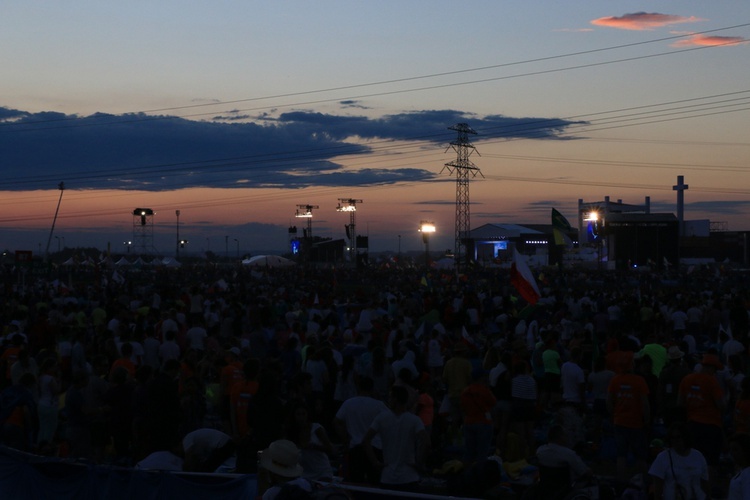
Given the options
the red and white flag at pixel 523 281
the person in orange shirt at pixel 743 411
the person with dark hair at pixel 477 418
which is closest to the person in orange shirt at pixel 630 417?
the person in orange shirt at pixel 743 411

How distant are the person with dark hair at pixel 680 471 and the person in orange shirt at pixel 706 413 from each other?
2.30 meters

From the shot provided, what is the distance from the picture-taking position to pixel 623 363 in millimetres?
10078

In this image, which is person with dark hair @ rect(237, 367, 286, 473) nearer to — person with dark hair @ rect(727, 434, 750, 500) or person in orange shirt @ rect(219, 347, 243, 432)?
person in orange shirt @ rect(219, 347, 243, 432)

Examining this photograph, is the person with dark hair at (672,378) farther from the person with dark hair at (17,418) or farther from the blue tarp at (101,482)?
the person with dark hair at (17,418)

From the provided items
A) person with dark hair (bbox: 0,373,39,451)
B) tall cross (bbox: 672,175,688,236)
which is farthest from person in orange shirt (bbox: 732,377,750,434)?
tall cross (bbox: 672,175,688,236)

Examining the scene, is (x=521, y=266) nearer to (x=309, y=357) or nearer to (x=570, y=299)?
(x=309, y=357)

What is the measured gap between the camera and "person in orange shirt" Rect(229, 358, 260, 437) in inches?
356

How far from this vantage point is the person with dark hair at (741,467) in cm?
→ 591

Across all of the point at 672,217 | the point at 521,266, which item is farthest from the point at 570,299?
the point at 672,217

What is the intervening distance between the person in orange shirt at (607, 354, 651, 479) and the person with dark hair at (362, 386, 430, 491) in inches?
109

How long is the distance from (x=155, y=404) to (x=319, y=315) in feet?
32.8

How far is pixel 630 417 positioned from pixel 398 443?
A: 10.0 feet

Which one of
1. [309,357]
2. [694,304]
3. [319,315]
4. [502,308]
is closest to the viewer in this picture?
[309,357]

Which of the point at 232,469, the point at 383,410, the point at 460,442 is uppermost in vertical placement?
the point at 383,410
